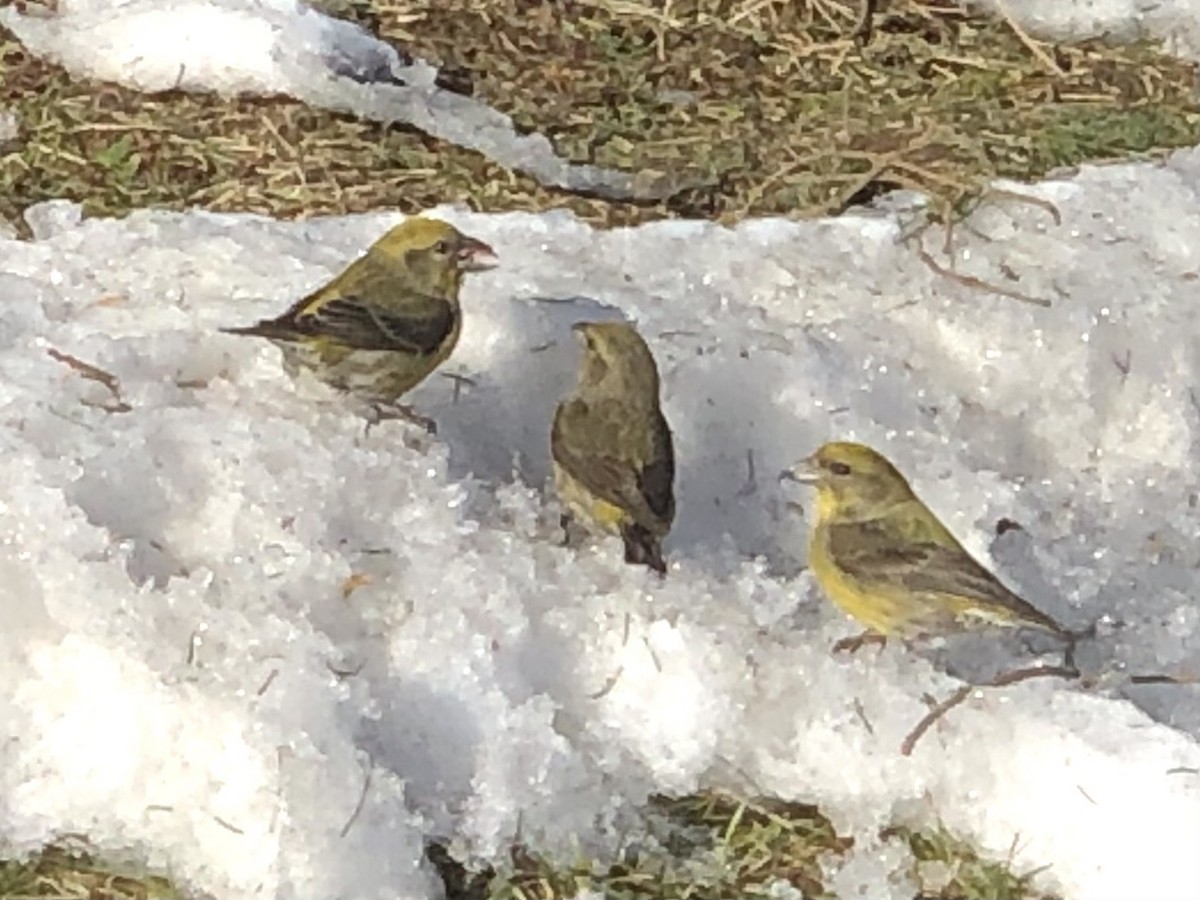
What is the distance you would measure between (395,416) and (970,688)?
136 cm

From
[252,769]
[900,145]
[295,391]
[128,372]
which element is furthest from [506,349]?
[900,145]

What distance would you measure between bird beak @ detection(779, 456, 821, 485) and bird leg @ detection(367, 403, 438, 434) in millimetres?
750

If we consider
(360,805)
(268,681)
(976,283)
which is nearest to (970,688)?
(360,805)

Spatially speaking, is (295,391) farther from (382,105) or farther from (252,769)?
(382,105)

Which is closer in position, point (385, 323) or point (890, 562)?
point (890, 562)

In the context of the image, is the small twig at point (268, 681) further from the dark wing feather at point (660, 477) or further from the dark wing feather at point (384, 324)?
the dark wing feather at point (384, 324)

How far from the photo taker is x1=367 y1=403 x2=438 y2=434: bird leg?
449cm

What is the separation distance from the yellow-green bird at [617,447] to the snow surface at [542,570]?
0.08 metres

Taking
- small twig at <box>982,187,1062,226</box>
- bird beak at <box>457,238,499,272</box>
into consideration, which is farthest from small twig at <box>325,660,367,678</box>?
small twig at <box>982,187,1062,226</box>

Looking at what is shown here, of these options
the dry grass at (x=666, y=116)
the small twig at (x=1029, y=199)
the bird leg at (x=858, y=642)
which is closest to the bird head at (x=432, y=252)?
the dry grass at (x=666, y=116)

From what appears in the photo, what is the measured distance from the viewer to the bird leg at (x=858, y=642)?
13.3 feet

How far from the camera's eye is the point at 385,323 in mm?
4586

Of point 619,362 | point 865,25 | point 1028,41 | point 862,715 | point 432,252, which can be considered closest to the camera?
point 862,715

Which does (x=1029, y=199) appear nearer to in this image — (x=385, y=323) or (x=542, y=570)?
(x=385, y=323)
